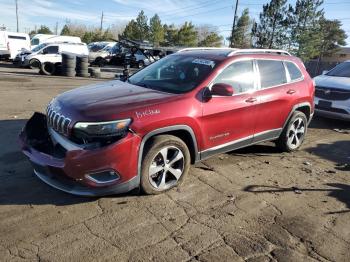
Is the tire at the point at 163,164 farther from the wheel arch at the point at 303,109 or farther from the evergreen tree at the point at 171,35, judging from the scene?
the evergreen tree at the point at 171,35

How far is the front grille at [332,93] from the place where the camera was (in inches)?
364

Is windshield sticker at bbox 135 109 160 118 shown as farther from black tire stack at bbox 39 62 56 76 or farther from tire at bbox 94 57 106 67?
tire at bbox 94 57 106 67

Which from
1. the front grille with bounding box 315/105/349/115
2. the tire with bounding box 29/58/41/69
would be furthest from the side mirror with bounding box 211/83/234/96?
the tire with bounding box 29/58/41/69

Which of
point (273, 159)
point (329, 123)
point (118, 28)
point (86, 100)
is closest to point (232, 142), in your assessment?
point (273, 159)

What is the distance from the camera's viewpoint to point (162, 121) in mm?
4418

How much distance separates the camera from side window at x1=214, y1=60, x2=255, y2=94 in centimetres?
531

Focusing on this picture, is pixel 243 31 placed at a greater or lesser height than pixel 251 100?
greater

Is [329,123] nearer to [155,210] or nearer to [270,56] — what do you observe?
[270,56]

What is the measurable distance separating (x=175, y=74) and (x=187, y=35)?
171 feet

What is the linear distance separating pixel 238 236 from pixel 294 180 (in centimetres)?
202

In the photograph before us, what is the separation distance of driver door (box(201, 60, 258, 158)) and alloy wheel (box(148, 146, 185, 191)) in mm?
448

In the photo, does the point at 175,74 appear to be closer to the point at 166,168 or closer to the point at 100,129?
the point at 166,168

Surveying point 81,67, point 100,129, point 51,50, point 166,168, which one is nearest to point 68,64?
point 81,67

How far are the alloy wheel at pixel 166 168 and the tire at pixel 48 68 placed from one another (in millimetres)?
17241
